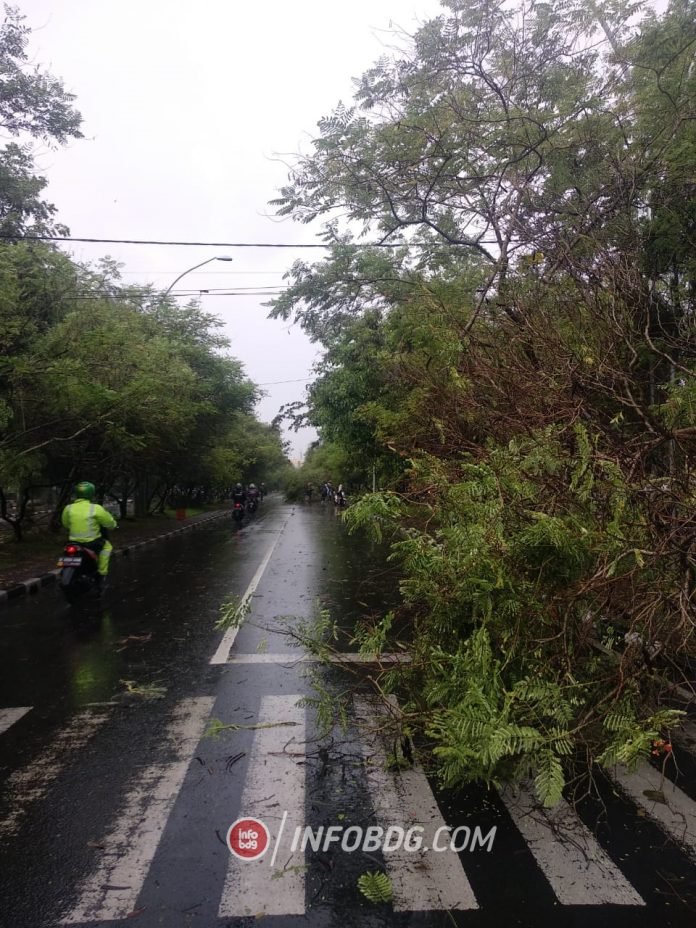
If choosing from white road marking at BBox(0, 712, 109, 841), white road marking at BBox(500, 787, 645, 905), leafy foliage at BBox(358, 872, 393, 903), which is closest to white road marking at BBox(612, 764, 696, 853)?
white road marking at BBox(500, 787, 645, 905)

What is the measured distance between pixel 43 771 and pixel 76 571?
208 inches

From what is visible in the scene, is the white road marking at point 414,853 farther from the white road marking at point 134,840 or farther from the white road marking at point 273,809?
the white road marking at point 134,840

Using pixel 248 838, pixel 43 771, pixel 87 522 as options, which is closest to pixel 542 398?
pixel 248 838

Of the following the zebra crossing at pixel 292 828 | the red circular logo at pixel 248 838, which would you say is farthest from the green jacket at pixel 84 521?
the red circular logo at pixel 248 838

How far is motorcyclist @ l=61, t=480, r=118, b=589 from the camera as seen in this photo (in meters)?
9.03

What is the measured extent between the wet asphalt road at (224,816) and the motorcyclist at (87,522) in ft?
8.47

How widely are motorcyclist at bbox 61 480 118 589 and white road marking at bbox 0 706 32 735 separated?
411 centimetres

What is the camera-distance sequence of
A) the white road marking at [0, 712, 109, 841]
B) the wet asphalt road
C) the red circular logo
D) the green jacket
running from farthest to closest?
the green jacket, the white road marking at [0, 712, 109, 841], the red circular logo, the wet asphalt road

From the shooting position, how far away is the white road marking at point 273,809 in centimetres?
271

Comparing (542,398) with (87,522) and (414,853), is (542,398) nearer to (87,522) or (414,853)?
(414,853)

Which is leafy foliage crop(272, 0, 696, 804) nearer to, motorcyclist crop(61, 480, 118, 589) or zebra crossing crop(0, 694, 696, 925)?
zebra crossing crop(0, 694, 696, 925)

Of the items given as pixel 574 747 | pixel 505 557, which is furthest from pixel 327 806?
pixel 505 557

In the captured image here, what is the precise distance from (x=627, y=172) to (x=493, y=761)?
7.96 m

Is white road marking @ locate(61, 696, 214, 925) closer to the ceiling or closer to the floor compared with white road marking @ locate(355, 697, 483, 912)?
closer to the ceiling
